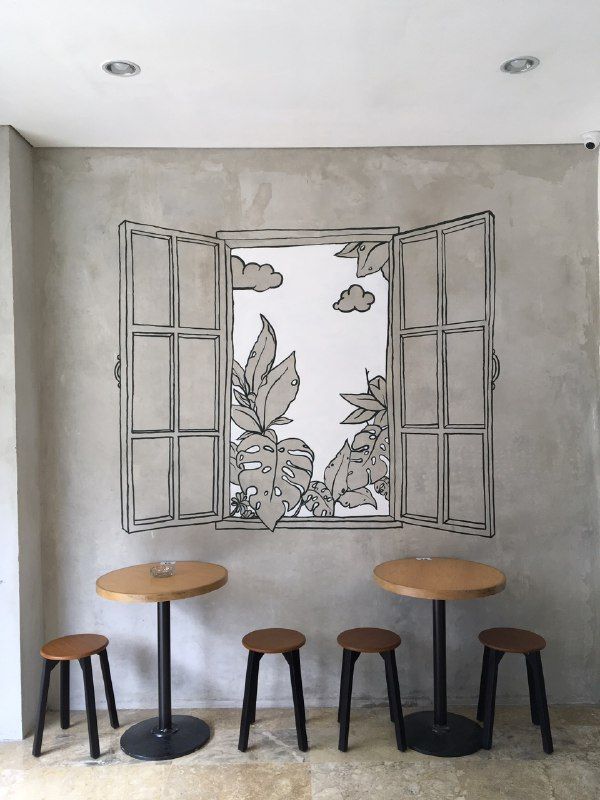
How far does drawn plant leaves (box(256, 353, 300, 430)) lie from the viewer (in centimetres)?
399

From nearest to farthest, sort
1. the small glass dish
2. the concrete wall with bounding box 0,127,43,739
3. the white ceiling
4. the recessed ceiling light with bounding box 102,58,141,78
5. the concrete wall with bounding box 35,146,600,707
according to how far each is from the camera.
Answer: the white ceiling
the recessed ceiling light with bounding box 102,58,141,78
the small glass dish
the concrete wall with bounding box 0,127,43,739
the concrete wall with bounding box 35,146,600,707

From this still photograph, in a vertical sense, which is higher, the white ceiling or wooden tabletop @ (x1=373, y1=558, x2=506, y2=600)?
the white ceiling

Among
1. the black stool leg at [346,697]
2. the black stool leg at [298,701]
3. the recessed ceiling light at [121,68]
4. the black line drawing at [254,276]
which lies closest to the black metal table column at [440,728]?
the black stool leg at [346,697]

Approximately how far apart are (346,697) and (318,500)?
107 cm

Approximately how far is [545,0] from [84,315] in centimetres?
277

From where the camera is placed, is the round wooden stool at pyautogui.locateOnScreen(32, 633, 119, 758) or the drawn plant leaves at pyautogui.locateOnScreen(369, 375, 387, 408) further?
the drawn plant leaves at pyautogui.locateOnScreen(369, 375, 387, 408)

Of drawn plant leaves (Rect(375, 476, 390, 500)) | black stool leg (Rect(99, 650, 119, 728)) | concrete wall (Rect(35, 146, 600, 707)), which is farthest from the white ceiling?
black stool leg (Rect(99, 650, 119, 728))

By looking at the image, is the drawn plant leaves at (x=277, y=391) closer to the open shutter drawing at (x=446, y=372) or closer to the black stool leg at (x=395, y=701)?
the open shutter drawing at (x=446, y=372)

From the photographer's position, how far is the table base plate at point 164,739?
3373 millimetres

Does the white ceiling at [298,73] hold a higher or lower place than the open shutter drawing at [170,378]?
higher

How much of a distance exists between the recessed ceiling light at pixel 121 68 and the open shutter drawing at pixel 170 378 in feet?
3.39

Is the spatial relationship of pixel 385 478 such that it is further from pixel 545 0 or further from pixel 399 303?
pixel 545 0

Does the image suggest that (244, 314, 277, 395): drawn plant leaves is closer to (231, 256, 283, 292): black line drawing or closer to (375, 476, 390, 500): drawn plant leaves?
(231, 256, 283, 292): black line drawing

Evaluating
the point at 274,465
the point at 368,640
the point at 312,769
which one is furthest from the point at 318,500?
the point at 312,769
